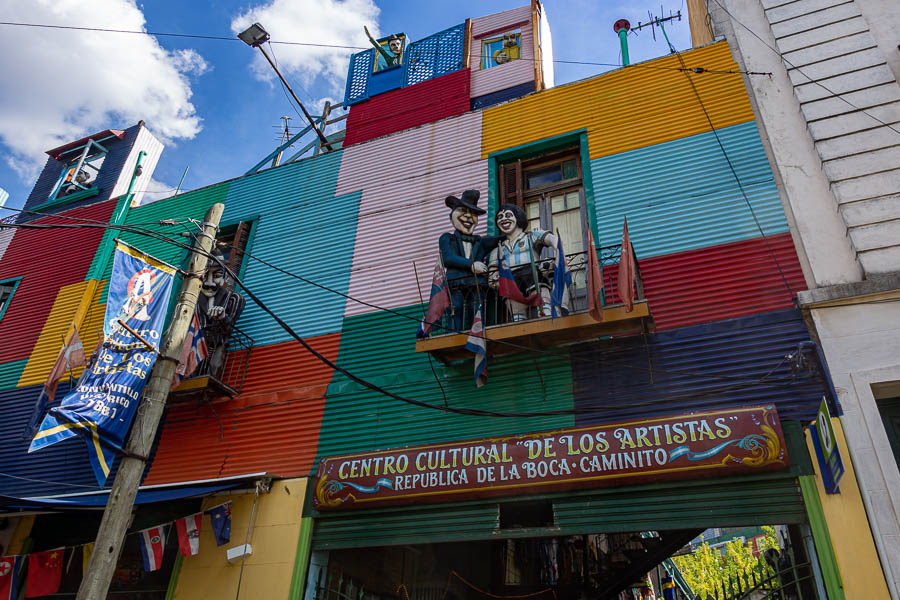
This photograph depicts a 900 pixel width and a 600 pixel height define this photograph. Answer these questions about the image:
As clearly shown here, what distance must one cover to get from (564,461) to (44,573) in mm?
7883

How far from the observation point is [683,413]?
7188mm

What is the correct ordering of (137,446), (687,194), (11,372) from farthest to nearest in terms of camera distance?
(11,372) → (687,194) → (137,446)

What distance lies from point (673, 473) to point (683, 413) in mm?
846

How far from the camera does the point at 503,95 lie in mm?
12320

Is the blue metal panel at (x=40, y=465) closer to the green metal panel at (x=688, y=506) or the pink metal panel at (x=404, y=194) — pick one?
the pink metal panel at (x=404, y=194)

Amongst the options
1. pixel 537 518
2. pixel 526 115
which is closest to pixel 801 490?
pixel 537 518

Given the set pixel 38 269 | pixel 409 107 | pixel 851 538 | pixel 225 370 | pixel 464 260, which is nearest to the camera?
pixel 851 538

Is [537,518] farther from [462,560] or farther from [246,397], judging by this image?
[246,397]

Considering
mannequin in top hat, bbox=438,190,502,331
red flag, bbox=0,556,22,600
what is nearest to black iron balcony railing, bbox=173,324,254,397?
red flag, bbox=0,556,22,600

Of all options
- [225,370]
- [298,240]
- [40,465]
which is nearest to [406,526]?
[225,370]

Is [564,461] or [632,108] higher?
→ [632,108]

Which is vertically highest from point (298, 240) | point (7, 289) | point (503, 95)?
point (503, 95)

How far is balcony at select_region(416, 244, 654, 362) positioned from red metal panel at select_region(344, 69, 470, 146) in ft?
16.1

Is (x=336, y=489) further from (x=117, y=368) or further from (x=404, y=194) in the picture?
(x=404, y=194)
